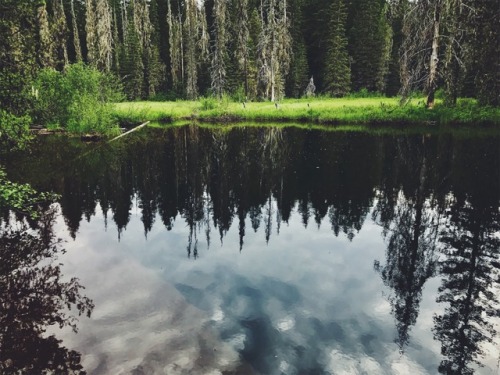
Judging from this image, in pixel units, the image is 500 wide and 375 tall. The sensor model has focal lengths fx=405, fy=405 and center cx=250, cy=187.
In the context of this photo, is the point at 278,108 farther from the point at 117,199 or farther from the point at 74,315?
the point at 74,315

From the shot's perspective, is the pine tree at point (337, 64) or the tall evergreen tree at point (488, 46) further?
the pine tree at point (337, 64)

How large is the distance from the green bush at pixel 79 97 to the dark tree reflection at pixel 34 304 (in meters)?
17.6

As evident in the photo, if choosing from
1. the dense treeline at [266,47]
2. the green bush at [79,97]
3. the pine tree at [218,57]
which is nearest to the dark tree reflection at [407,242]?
the dense treeline at [266,47]

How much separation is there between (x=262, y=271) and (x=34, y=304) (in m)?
4.52

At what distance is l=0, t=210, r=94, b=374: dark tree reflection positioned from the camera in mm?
5895

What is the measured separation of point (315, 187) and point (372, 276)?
695 centimetres

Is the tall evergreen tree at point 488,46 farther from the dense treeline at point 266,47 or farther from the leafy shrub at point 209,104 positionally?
the leafy shrub at point 209,104

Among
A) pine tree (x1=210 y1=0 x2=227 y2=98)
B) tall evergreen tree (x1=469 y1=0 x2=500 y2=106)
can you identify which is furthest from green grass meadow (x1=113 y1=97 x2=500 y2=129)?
tall evergreen tree (x1=469 y1=0 x2=500 y2=106)

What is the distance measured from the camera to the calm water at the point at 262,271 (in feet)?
20.0

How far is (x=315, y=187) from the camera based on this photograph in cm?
1537

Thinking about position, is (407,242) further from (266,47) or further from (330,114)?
(266,47)

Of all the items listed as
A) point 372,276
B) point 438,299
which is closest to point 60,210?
point 372,276

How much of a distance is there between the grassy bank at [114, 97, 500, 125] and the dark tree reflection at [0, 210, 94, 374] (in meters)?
22.7

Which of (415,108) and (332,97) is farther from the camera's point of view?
(332,97)
